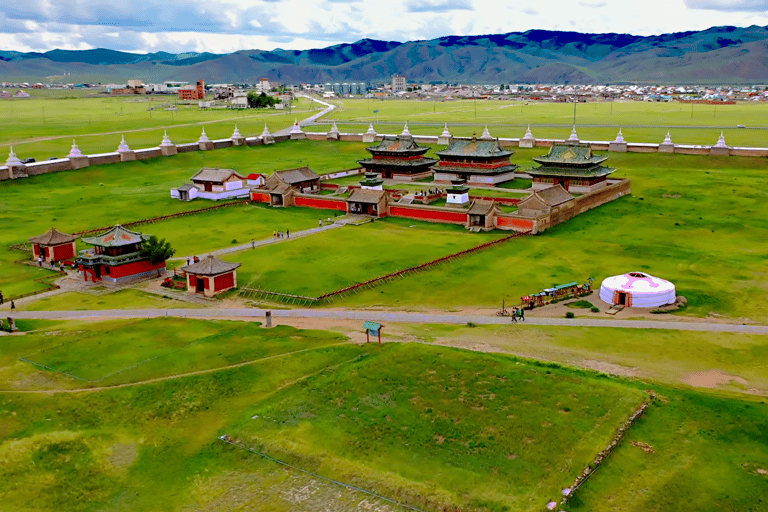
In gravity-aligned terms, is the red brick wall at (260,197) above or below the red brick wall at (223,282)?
above

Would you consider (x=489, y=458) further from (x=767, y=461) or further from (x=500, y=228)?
(x=500, y=228)

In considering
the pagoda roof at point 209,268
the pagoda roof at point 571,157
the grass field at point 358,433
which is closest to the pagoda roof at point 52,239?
the pagoda roof at point 209,268

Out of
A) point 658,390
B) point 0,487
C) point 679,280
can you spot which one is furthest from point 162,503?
point 679,280

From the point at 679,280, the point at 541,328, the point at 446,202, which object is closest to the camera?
the point at 541,328

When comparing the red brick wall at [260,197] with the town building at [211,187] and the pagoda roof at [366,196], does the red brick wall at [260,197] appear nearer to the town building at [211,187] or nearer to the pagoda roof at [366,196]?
the town building at [211,187]

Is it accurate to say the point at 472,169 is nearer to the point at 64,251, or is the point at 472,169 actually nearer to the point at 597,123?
the point at 64,251

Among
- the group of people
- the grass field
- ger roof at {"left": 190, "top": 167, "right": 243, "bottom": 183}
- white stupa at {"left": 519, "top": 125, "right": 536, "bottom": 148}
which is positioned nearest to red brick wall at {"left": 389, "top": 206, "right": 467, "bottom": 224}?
ger roof at {"left": 190, "top": 167, "right": 243, "bottom": 183}

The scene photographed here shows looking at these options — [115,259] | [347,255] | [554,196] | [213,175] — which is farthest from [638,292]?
[213,175]
